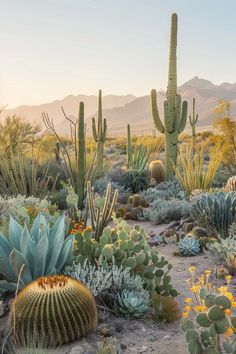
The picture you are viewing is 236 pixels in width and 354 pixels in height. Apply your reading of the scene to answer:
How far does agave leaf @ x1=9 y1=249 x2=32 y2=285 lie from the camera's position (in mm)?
5102

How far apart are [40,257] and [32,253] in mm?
89

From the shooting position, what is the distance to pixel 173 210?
10516mm

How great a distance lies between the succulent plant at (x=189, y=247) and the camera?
7863mm

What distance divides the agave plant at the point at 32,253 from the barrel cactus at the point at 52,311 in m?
0.62

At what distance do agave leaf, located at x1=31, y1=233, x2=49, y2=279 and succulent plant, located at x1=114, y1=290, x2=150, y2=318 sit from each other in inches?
30.5

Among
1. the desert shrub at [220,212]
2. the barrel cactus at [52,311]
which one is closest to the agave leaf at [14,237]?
the barrel cactus at [52,311]

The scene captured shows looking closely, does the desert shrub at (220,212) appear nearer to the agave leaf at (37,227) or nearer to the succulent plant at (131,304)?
the succulent plant at (131,304)

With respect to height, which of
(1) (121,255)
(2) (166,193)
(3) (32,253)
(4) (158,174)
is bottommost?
(2) (166,193)

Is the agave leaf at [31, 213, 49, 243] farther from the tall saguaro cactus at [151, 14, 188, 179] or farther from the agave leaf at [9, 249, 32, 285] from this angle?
the tall saguaro cactus at [151, 14, 188, 179]

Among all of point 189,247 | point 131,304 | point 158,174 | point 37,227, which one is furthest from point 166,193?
point 131,304

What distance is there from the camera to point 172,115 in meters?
15.5

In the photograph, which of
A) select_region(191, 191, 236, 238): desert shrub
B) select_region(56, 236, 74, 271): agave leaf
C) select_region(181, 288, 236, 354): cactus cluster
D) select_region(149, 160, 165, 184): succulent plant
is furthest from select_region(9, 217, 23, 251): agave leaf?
select_region(149, 160, 165, 184): succulent plant

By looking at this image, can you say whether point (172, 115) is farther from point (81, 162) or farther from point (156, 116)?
point (81, 162)

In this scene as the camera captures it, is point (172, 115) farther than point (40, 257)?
Yes
